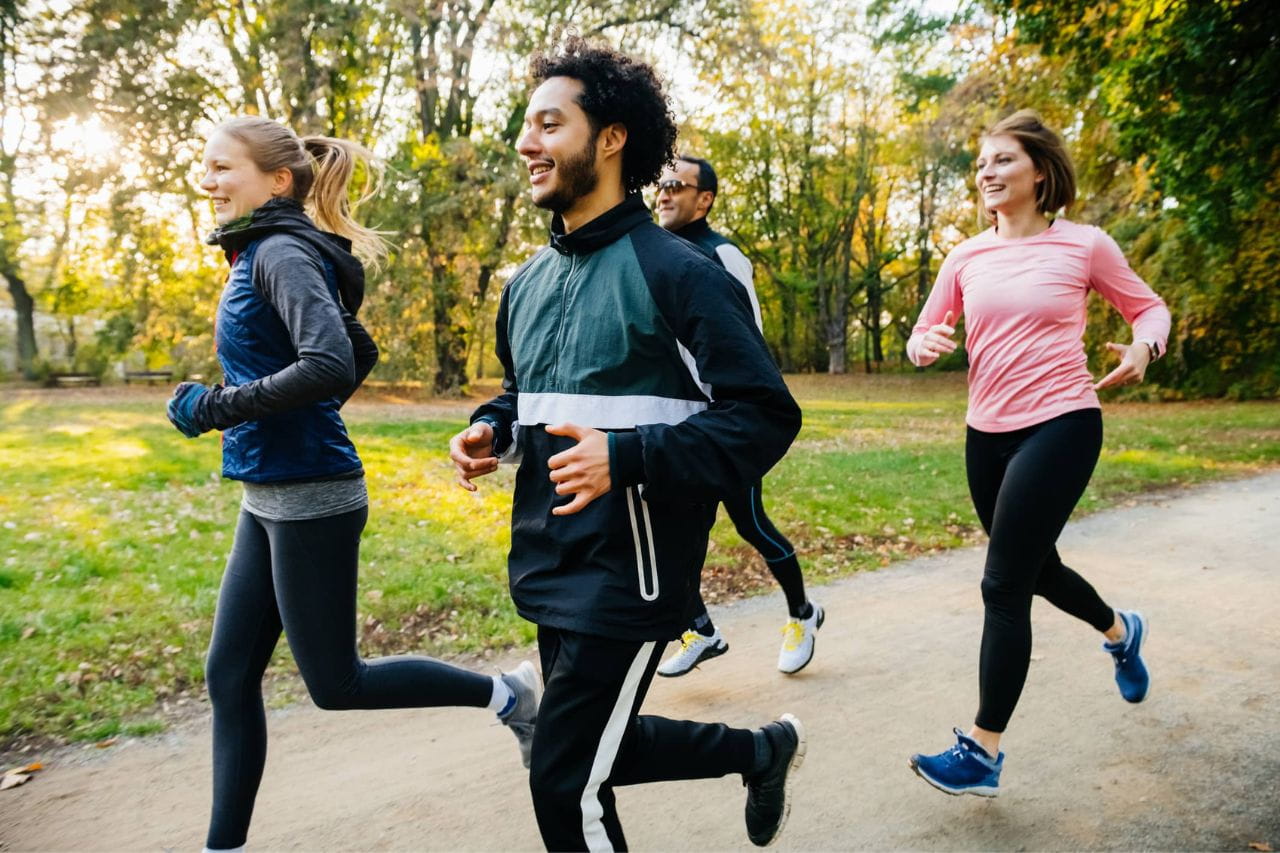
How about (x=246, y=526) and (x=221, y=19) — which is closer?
(x=246, y=526)

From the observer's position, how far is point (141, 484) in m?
8.92

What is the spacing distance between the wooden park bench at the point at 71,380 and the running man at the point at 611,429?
29.2 meters

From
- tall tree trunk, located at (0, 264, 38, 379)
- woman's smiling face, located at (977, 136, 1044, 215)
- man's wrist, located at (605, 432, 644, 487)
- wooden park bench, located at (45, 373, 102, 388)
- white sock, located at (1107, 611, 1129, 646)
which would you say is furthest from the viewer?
tall tree trunk, located at (0, 264, 38, 379)

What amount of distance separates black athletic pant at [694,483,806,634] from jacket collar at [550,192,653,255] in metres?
2.07

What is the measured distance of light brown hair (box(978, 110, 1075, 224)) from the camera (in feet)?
10.8

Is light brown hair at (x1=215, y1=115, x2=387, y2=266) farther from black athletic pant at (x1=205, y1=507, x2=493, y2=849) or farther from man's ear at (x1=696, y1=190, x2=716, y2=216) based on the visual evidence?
man's ear at (x1=696, y1=190, x2=716, y2=216)

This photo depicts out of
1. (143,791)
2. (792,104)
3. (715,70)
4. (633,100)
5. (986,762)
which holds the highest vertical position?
(792,104)

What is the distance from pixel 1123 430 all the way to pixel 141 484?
47.2 ft

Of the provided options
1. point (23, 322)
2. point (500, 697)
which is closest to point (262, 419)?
point (500, 697)

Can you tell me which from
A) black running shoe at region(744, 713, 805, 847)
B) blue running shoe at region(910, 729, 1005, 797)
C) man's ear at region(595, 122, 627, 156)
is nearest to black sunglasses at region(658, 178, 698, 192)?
man's ear at region(595, 122, 627, 156)

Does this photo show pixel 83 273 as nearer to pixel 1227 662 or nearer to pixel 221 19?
pixel 221 19

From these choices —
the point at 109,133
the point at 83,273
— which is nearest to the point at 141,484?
the point at 109,133

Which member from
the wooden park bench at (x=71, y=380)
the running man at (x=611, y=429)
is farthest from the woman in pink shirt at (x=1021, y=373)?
the wooden park bench at (x=71, y=380)

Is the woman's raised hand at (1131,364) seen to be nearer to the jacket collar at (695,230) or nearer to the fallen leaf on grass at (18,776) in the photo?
the jacket collar at (695,230)
